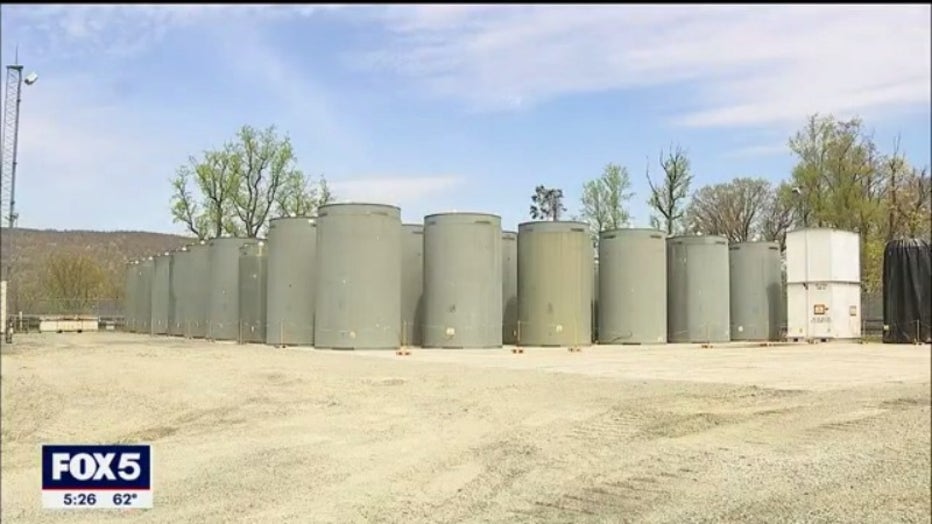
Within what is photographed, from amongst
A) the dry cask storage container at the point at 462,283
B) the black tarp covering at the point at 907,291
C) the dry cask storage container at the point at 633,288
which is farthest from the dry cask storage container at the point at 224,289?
the black tarp covering at the point at 907,291

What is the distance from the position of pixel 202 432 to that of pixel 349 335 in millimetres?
→ 17120

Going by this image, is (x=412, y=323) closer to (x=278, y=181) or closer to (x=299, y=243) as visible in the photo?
(x=299, y=243)

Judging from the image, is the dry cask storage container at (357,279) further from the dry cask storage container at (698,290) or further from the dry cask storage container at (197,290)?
the dry cask storage container at (698,290)

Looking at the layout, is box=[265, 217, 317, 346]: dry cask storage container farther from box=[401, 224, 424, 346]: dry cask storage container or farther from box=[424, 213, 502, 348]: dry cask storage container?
box=[424, 213, 502, 348]: dry cask storage container

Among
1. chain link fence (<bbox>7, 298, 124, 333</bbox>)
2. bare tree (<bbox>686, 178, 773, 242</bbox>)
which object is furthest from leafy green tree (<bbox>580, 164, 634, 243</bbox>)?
chain link fence (<bbox>7, 298, 124, 333</bbox>)

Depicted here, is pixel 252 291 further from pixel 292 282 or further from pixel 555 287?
pixel 555 287

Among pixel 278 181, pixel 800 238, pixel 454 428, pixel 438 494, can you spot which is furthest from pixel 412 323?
pixel 278 181

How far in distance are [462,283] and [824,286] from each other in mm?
14418

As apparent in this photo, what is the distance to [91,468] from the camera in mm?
6012

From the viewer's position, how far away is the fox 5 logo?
19.7 feet

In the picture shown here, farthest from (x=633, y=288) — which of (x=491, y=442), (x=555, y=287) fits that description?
(x=491, y=442)

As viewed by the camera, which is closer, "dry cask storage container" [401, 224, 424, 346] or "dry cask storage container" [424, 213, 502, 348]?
"dry cask storage container" [424, 213, 502, 348]

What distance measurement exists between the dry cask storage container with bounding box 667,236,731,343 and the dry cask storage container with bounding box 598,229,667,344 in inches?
92.5

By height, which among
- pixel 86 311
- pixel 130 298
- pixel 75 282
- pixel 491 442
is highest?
pixel 75 282
